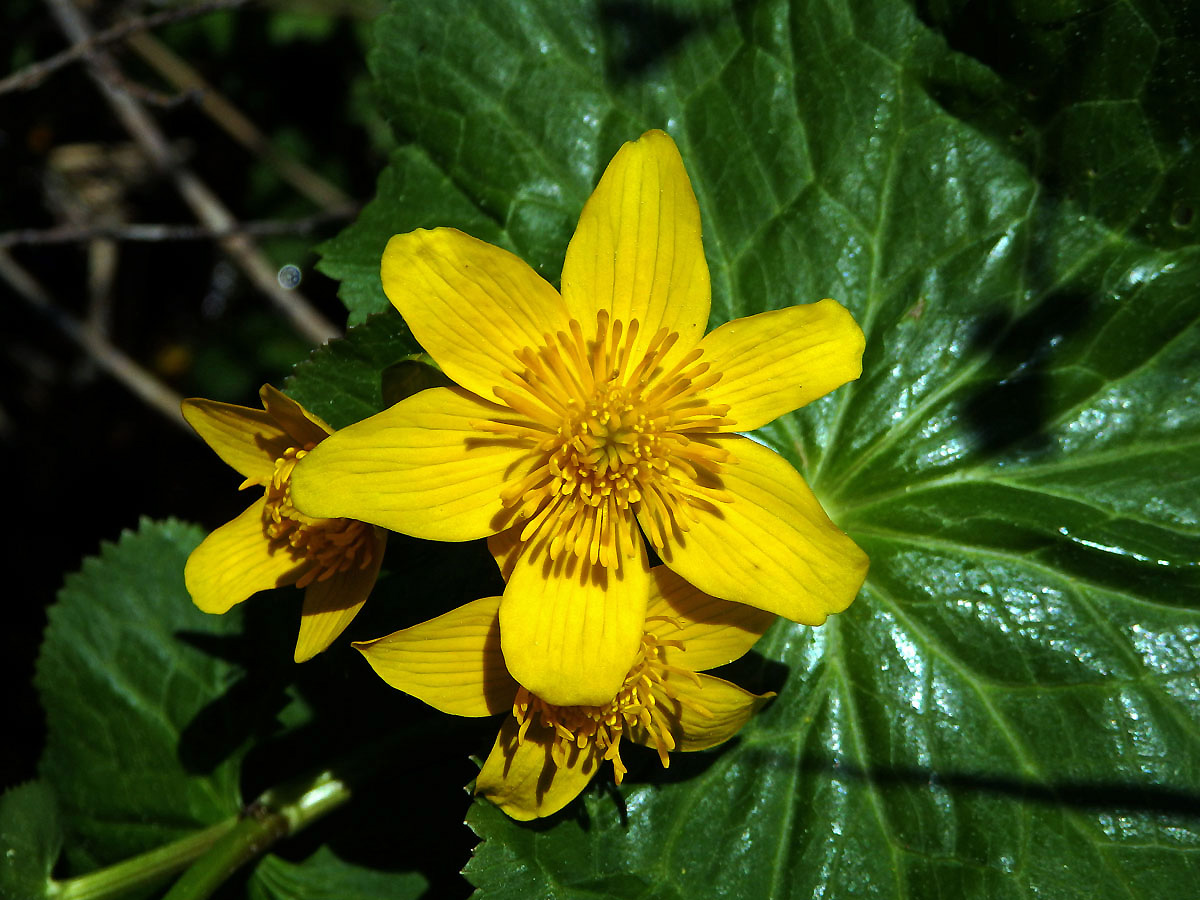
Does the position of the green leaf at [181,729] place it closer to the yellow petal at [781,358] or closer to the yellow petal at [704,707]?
the yellow petal at [704,707]

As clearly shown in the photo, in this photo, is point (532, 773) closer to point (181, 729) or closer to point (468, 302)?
point (468, 302)

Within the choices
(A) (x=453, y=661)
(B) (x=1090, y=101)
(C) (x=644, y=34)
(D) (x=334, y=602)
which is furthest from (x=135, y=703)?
(B) (x=1090, y=101)

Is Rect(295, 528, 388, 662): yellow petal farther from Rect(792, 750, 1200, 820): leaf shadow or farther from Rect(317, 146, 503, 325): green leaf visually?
Rect(792, 750, 1200, 820): leaf shadow

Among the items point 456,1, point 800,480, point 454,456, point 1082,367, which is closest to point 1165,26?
point 1082,367

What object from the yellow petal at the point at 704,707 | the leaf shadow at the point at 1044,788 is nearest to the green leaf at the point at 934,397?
the leaf shadow at the point at 1044,788

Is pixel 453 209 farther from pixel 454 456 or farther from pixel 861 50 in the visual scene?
pixel 861 50

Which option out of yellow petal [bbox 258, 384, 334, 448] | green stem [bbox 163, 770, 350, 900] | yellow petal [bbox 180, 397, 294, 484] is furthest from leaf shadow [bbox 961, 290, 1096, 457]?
green stem [bbox 163, 770, 350, 900]
